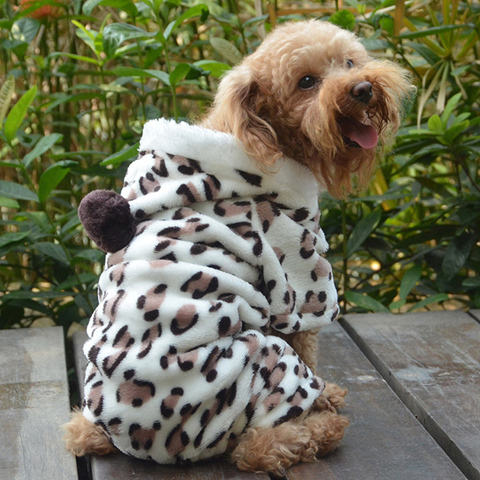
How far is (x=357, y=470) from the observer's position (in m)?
1.42

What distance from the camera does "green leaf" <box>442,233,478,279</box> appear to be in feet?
7.87

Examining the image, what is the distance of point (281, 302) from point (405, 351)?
0.64 metres

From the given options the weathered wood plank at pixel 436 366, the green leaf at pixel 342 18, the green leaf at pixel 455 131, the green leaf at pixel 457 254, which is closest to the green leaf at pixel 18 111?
the green leaf at pixel 342 18

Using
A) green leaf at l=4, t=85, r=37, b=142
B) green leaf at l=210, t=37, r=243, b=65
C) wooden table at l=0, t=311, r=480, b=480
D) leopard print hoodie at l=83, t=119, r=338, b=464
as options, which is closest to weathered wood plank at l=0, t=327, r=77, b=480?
wooden table at l=0, t=311, r=480, b=480

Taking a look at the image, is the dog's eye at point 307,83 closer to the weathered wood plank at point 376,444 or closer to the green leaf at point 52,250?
the weathered wood plank at point 376,444

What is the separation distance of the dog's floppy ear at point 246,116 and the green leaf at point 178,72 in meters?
0.54

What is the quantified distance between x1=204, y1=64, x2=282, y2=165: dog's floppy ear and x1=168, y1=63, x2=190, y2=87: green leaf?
536 millimetres

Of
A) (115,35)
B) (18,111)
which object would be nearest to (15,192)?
(18,111)

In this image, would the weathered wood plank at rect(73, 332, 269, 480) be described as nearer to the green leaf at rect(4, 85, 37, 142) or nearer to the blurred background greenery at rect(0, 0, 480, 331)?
the blurred background greenery at rect(0, 0, 480, 331)

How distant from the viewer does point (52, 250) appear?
2.31 metres

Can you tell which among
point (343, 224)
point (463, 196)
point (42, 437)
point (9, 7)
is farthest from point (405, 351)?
point (9, 7)

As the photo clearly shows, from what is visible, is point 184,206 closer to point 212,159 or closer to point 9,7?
point 212,159

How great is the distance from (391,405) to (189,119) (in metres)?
1.05

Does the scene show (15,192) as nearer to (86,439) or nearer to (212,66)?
(212,66)
